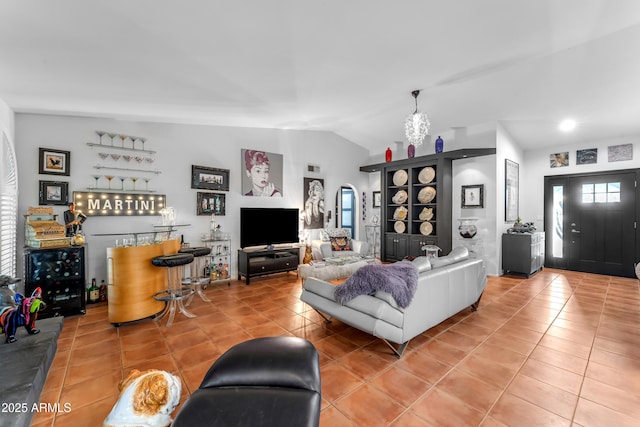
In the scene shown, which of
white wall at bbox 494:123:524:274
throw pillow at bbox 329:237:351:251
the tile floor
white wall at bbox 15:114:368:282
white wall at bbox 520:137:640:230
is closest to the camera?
the tile floor

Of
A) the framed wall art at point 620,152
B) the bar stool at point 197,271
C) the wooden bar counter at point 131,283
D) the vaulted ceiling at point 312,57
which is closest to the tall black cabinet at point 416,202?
the vaulted ceiling at point 312,57

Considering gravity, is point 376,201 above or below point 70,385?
above

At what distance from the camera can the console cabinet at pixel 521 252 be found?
16.6 feet

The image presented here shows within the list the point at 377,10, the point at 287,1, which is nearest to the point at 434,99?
the point at 377,10

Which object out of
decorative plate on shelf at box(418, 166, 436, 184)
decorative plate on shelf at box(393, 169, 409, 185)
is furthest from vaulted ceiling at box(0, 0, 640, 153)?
decorative plate on shelf at box(393, 169, 409, 185)

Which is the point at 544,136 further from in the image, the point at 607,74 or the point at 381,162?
the point at 381,162

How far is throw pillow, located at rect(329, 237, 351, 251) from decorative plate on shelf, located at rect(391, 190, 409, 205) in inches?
71.4

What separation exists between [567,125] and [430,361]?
208 inches

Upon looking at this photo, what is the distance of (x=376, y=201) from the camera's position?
23.9ft

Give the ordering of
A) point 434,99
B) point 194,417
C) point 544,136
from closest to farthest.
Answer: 1. point 194,417
2. point 434,99
3. point 544,136

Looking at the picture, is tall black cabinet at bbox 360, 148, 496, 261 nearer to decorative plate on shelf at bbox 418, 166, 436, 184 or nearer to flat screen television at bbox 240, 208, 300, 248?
decorative plate on shelf at bbox 418, 166, 436, 184

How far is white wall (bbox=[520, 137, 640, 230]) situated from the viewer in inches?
210

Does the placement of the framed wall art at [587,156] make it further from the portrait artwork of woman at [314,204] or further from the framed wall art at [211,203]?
the framed wall art at [211,203]

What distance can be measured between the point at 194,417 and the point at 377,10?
2.76 metres
